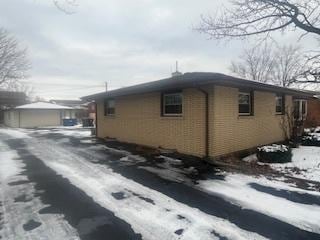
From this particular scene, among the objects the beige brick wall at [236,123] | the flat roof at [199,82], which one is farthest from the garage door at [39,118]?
the beige brick wall at [236,123]

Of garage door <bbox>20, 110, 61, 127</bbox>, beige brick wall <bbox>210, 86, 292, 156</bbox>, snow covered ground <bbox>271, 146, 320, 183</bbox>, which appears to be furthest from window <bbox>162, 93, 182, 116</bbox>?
garage door <bbox>20, 110, 61, 127</bbox>

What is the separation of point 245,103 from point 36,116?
29088 millimetres

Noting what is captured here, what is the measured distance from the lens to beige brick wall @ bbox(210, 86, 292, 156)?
8.98 m

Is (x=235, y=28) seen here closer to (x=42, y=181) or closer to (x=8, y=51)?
(x=42, y=181)

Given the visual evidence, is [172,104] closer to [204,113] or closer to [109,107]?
[204,113]

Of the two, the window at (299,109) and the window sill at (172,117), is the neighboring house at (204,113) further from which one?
the window at (299,109)

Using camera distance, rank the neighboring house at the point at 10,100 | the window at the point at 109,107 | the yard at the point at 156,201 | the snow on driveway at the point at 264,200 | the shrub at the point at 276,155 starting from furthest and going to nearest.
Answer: the neighboring house at the point at 10,100, the window at the point at 109,107, the shrub at the point at 276,155, the snow on driveway at the point at 264,200, the yard at the point at 156,201

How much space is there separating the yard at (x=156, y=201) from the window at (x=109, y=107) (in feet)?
23.7

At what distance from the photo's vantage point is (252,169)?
7.77 meters

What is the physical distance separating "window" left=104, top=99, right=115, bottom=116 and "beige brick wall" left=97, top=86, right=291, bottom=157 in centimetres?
114

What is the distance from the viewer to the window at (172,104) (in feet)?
33.9

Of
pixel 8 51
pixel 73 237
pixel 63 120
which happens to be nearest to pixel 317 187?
pixel 73 237

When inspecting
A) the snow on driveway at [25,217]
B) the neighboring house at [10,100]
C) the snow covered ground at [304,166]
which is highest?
the neighboring house at [10,100]

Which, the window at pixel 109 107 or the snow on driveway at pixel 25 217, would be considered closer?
the snow on driveway at pixel 25 217
